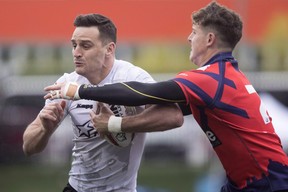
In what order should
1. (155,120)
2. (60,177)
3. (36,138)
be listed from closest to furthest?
(155,120) < (36,138) < (60,177)

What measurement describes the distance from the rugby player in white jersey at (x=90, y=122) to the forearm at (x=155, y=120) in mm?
274

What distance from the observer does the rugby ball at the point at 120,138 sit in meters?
5.61

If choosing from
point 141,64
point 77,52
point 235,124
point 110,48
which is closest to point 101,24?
point 110,48

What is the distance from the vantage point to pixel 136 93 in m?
5.20

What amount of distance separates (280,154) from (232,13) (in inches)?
39.8

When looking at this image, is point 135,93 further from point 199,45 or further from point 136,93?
point 199,45

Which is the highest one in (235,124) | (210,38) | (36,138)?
(210,38)

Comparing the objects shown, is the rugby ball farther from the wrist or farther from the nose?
the nose

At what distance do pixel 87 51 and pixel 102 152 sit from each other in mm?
768

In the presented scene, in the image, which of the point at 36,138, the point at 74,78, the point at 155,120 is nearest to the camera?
the point at 155,120

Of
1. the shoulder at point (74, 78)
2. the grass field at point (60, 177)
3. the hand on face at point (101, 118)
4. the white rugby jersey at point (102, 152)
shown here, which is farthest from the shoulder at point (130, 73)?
the grass field at point (60, 177)

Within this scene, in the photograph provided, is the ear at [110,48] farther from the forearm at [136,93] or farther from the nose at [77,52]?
the forearm at [136,93]

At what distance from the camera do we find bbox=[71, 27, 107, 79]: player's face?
5.73 metres

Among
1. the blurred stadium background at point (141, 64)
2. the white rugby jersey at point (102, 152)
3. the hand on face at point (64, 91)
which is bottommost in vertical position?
the blurred stadium background at point (141, 64)
